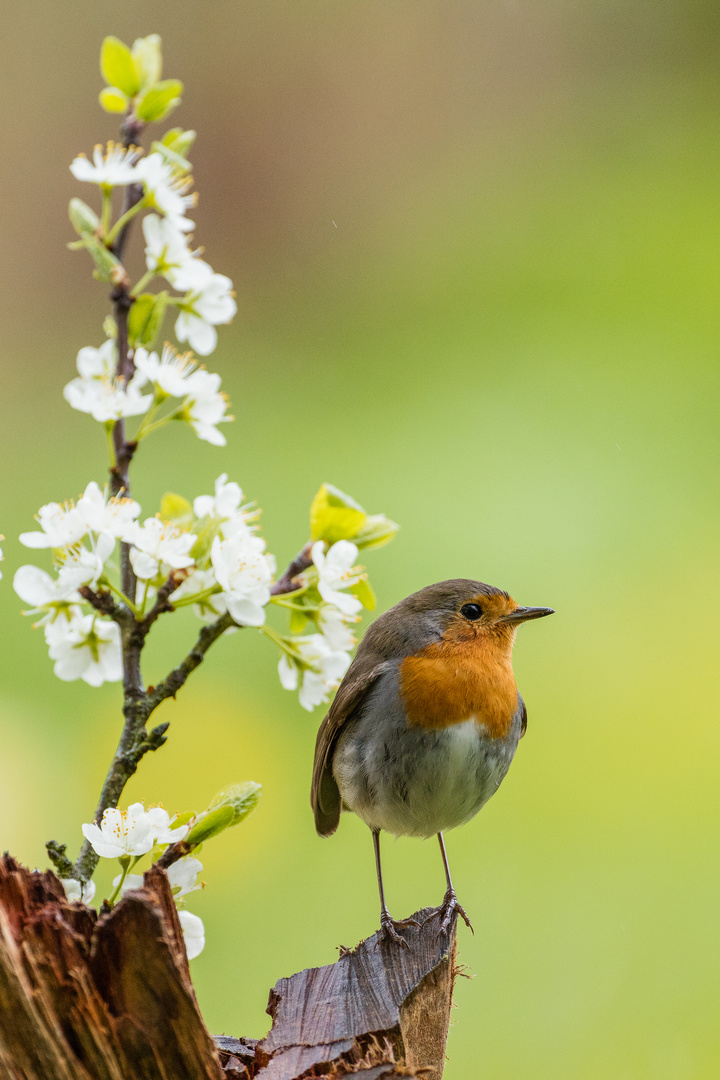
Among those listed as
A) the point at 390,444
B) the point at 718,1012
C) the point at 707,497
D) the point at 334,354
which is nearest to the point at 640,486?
the point at 707,497

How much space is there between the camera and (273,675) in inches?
146

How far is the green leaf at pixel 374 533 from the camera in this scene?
1.48m

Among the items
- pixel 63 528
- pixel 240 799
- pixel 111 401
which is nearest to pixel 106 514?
pixel 63 528

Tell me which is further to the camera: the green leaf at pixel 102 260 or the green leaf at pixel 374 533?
the green leaf at pixel 374 533

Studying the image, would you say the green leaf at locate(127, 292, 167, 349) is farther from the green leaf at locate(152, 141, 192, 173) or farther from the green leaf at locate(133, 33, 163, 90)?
the green leaf at locate(133, 33, 163, 90)

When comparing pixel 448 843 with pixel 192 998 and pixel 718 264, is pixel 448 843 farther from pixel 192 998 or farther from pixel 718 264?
pixel 718 264

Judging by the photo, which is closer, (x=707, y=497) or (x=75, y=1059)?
(x=75, y=1059)

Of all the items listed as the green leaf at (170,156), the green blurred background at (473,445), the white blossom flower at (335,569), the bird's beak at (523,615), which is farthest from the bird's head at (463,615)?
the green blurred background at (473,445)

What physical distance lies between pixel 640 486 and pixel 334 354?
1663 millimetres

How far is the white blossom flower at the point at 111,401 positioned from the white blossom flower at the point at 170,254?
0.53 ft

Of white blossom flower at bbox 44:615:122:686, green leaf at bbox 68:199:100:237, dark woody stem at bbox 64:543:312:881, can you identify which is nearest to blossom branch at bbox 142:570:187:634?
dark woody stem at bbox 64:543:312:881

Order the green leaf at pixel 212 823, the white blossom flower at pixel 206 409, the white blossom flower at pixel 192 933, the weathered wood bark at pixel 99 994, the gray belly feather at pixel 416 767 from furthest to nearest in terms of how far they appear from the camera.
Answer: the gray belly feather at pixel 416 767
the white blossom flower at pixel 206 409
the white blossom flower at pixel 192 933
the green leaf at pixel 212 823
the weathered wood bark at pixel 99 994

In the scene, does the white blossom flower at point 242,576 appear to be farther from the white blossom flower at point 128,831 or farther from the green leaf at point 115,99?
the green leaf at point 115,99

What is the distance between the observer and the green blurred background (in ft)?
10.2
